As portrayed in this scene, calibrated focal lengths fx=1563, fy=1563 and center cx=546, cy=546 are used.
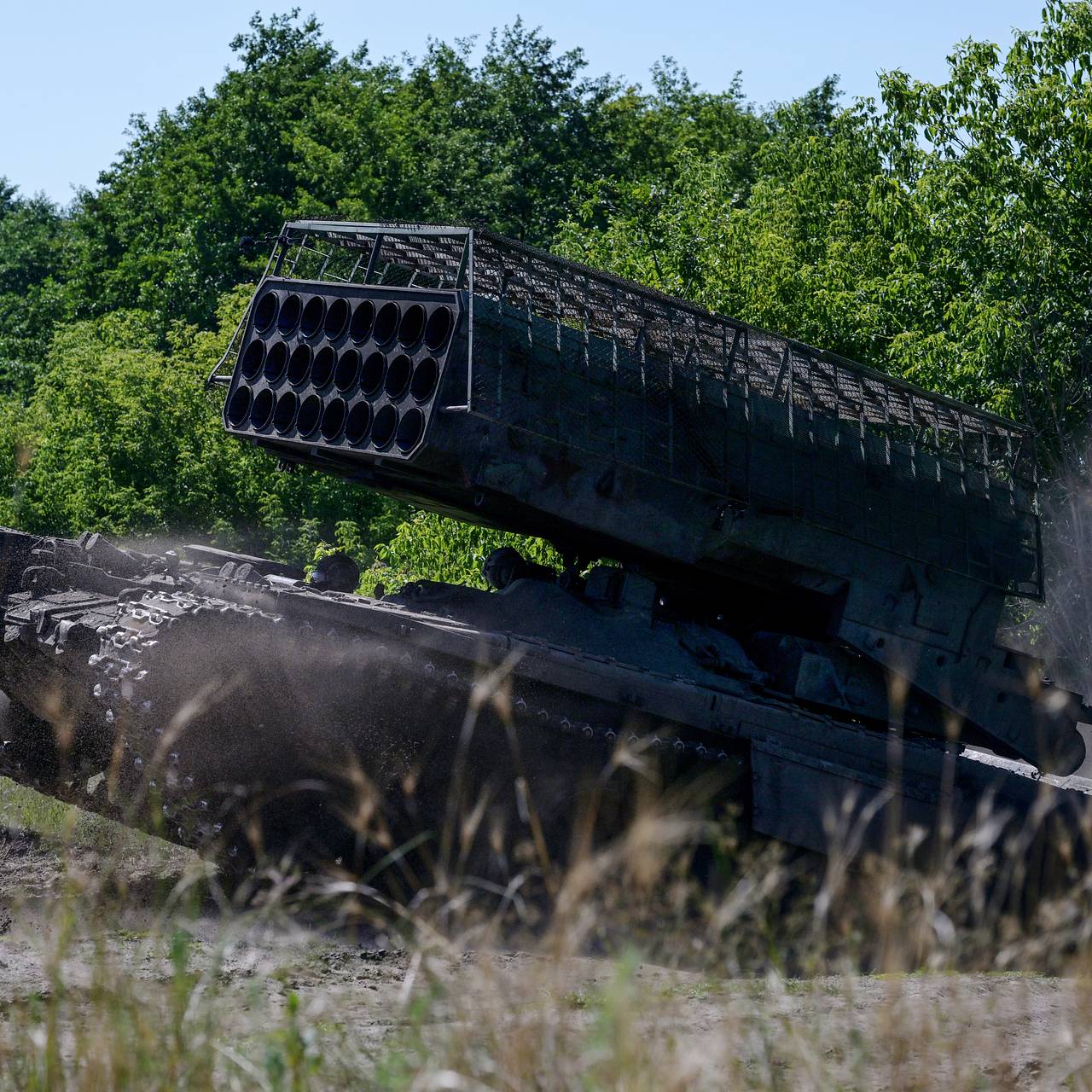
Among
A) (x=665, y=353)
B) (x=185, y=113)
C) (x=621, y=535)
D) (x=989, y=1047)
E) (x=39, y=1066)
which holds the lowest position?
(x=39, y=1066)

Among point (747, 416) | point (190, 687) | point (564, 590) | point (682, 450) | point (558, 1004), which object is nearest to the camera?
point (558, 1004)

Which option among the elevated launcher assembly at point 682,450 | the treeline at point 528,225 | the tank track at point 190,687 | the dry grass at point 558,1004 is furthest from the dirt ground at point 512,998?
the treeline at point 528,225

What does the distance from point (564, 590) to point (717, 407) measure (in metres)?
1.57

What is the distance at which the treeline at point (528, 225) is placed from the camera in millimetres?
19312

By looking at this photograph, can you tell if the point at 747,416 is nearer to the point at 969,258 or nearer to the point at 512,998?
the point at 512,998

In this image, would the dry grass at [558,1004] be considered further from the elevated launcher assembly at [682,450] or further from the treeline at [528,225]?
the treeline at [528,225]

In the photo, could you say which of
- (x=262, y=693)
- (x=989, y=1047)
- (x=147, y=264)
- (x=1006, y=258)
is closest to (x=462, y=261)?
(x=262, y=693)

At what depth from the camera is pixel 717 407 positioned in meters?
10.3

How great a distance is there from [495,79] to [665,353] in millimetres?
31250

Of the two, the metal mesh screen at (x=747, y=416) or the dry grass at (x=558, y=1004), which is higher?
the metal mesh screen at (x=747, y=416)

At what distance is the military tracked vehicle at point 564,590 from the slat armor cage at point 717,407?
0.02 m

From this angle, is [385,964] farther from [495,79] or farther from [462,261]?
[495,79]

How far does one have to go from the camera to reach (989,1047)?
133 inches

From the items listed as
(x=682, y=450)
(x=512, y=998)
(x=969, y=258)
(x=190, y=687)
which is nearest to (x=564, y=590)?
(x=682, y=450)
